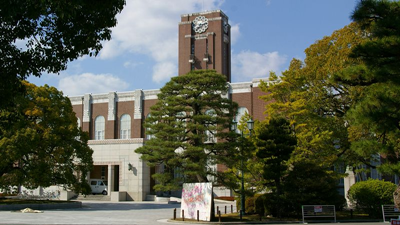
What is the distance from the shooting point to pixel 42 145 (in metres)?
31.2

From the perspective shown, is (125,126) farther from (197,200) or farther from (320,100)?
(197,200)

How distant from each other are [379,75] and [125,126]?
50.0 metres

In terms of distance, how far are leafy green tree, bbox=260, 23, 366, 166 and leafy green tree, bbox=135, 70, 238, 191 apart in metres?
4.77

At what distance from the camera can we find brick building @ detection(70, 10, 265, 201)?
44741 millimetres

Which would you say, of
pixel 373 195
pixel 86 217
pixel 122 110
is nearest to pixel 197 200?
pixel 86 217

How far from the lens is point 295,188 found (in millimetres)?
24078

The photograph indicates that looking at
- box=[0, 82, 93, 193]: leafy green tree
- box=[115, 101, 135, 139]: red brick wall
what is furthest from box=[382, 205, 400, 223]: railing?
box=[115, 101, 135, 139]: red brick wall

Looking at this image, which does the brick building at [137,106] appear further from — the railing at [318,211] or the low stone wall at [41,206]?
the railing at [318,211]

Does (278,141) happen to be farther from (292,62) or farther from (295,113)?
(292,62)

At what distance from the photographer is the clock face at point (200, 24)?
224ft

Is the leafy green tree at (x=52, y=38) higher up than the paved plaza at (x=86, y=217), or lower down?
higher up

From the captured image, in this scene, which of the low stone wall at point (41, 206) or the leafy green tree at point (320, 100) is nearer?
the leafy green tree at point (320, 100)

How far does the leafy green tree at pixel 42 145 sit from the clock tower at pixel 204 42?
1378 inches

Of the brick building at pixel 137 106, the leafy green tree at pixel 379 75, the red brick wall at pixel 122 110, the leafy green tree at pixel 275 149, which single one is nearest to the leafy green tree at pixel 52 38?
the leafy green tree at pixel 379 75
